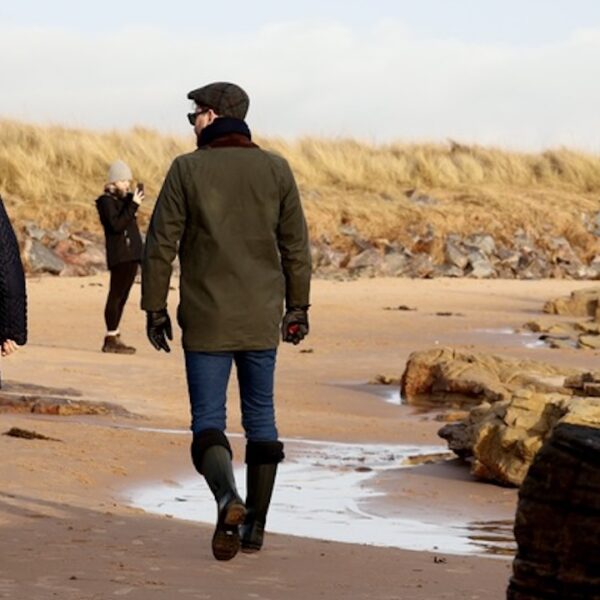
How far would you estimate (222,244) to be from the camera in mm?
7043

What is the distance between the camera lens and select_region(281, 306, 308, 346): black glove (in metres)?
7.24

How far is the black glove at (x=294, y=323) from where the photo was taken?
7238 millimetres

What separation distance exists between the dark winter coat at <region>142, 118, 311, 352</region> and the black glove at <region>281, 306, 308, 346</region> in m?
0.09

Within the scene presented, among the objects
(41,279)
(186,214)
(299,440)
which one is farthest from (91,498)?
(41,279)

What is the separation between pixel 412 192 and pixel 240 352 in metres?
34.6

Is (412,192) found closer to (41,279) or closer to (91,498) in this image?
(41,279)

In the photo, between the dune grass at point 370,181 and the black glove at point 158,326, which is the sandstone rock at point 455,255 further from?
the black glove at point 158,326

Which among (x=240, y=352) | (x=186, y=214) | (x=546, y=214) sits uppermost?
(x=186, y=214)

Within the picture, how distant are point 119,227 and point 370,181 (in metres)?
25.7

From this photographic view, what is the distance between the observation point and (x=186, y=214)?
7.09m

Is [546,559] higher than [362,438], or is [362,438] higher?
[546,559]

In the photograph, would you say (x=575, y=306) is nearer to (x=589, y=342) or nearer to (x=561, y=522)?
(x=589, y=342)

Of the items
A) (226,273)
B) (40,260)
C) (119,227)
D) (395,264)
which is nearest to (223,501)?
(226,273)

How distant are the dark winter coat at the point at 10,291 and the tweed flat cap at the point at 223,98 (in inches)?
38.0
